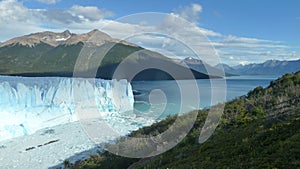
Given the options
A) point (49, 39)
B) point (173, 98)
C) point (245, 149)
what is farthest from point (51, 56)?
point (245, 149)

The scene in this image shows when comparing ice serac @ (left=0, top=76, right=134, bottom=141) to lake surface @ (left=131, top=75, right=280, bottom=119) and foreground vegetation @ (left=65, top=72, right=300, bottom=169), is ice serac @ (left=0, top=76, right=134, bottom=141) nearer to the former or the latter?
lake surface @ (left=131, top=75, right=280, bottom=119)

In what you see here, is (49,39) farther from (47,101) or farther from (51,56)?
(47,101)

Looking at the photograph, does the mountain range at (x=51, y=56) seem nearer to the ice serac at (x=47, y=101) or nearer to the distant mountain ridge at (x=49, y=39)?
the distant mountain ridge at (x=49, y=39)

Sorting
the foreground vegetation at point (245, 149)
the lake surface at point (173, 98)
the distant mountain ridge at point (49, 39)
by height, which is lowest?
the lake surface at point (173, 98)

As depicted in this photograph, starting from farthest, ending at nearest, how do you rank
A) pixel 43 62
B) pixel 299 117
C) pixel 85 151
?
pixel 43 62, pixel 85 151, pixel 299 117

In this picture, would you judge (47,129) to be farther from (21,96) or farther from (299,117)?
(299,117)

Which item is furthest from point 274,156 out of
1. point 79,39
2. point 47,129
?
point 79,39

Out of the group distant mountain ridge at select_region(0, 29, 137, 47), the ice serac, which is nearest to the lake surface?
the ice serac

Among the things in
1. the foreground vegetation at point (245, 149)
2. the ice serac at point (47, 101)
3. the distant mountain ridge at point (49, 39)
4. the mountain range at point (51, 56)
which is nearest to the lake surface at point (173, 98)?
the foreground vegetation at point (245, 149)
